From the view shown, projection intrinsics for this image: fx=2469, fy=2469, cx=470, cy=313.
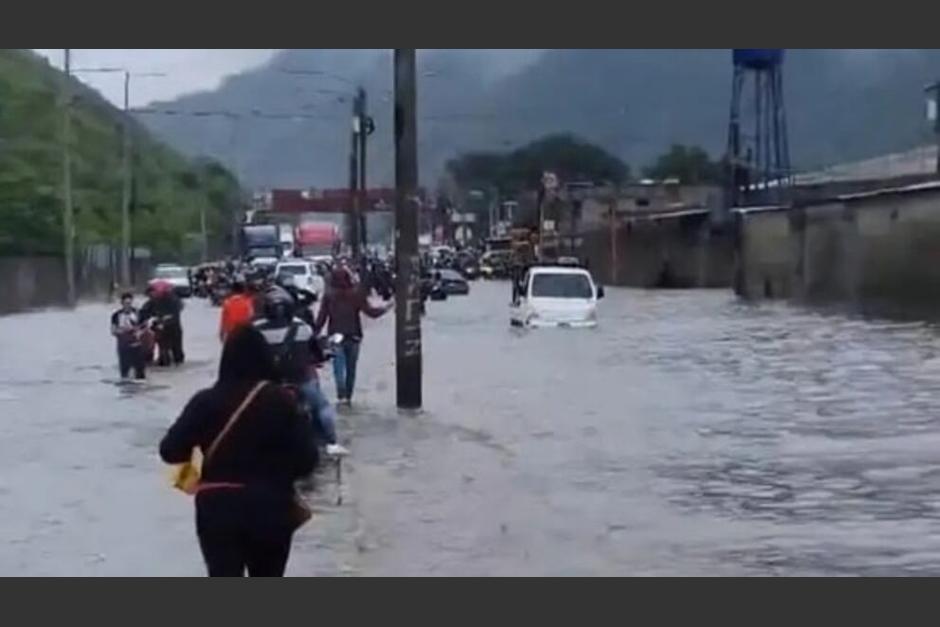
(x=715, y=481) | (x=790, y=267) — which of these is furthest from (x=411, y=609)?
(x=790, y=267)

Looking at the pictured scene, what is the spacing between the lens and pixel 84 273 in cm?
9712

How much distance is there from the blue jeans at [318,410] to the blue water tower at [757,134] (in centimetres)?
7225

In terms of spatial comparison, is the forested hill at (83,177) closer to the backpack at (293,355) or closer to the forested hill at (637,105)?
the forested hill at (637,105)

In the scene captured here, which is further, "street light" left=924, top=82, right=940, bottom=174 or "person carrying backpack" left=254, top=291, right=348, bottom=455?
"street light" left=924, top=82, right=940, bottom=174

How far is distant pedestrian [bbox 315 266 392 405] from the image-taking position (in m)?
24.6

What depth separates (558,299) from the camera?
49.1 m

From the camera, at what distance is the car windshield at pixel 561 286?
161ft

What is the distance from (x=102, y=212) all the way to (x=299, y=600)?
99.1 m

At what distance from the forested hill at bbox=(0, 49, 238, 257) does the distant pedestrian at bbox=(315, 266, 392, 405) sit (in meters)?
42.5

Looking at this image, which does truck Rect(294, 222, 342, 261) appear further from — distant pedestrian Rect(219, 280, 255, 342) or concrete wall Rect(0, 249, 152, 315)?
distant pedestrian Rect(219, 280, 255, 342)

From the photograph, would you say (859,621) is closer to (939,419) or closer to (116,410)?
(939,419)

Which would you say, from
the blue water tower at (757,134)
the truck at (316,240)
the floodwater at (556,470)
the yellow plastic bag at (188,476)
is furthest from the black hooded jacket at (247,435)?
the truck at (316,240)

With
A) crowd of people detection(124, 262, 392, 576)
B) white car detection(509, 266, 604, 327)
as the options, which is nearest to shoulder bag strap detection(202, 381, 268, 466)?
crowd of people detection(124, 262, 392, 576)

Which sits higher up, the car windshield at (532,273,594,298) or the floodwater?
the car windshield at (532,273,594,298)
